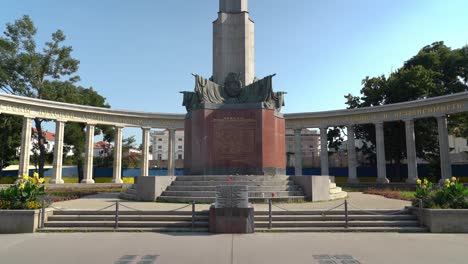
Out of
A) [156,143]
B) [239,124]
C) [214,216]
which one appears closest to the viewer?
[214,216]

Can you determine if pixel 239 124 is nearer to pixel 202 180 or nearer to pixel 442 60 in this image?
pixel 202 180

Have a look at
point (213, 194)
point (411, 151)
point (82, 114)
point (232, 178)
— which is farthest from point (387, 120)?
point (82, 114)

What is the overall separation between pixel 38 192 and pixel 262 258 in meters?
10.2

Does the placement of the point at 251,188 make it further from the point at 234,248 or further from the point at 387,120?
the point at 387,120

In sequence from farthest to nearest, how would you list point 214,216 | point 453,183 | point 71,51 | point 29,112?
point 71,51 → point 29,112 → point 453,183 → point 214,216

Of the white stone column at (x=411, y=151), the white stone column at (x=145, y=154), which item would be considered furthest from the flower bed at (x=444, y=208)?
the white stone column at (x=145, y=154)

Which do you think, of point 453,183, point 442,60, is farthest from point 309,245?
point 442,60

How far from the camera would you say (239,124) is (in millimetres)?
23438

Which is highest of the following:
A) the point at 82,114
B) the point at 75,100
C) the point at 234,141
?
the point at 75,100

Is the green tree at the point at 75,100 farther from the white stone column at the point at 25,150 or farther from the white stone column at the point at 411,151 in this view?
the white stone column at the point at 411,151

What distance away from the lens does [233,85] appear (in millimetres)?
25438

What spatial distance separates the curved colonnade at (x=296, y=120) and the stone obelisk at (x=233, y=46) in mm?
24524

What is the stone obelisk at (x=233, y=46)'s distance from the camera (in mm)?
26250

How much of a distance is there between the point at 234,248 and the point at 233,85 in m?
16.3
